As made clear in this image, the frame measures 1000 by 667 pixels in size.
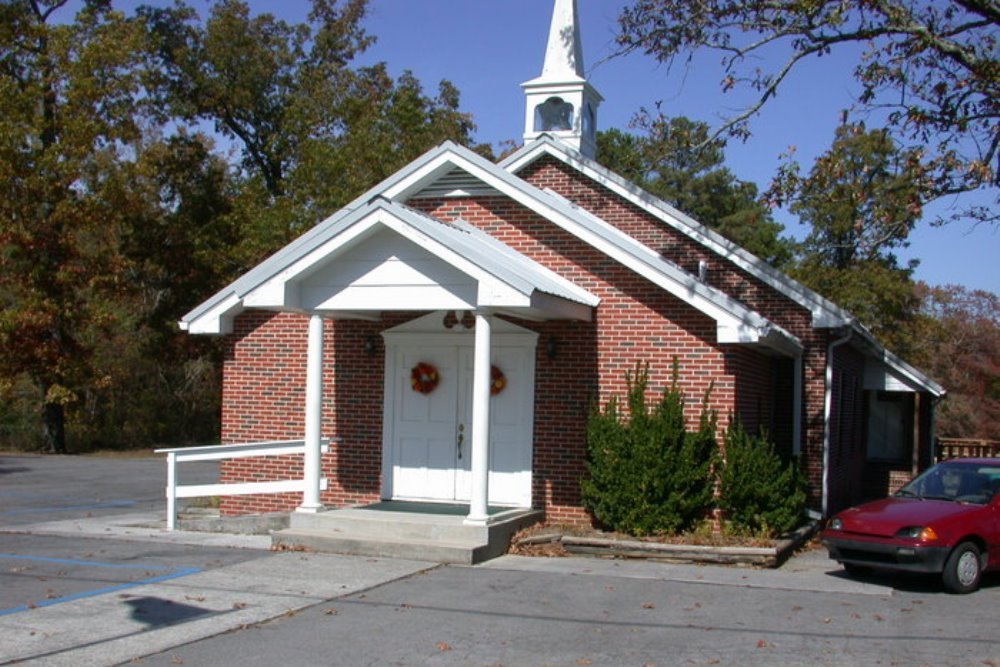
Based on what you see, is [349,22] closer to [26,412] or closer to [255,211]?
[255,211]

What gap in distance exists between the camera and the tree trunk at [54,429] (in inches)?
1358

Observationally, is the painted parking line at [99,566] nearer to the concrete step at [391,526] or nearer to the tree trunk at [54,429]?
the concrete step at [391,526]

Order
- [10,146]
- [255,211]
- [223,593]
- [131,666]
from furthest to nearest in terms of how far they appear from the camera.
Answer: [255,211]
[10,146]
[223,593]
[131,666]

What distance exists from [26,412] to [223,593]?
32.1 meters

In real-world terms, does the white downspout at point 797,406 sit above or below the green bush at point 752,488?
above

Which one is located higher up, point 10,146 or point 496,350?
point 10,146

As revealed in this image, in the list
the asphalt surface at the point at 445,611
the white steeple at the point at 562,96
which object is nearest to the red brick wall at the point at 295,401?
the asphalt surface at the point at 445,611

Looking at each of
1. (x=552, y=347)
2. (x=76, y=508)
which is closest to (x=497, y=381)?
→ (x=552, y=347)

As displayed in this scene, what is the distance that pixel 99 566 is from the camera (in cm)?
1120

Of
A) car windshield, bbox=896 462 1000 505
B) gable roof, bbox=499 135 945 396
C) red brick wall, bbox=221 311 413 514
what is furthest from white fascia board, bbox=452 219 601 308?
car windshield, bbox=896 462 1000 505

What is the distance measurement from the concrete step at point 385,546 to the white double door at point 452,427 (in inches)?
85.7

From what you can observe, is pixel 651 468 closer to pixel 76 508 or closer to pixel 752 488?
pixel 752 488

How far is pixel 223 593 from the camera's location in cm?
991

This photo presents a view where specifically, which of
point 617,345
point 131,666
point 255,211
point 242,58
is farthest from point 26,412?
point 131,666
